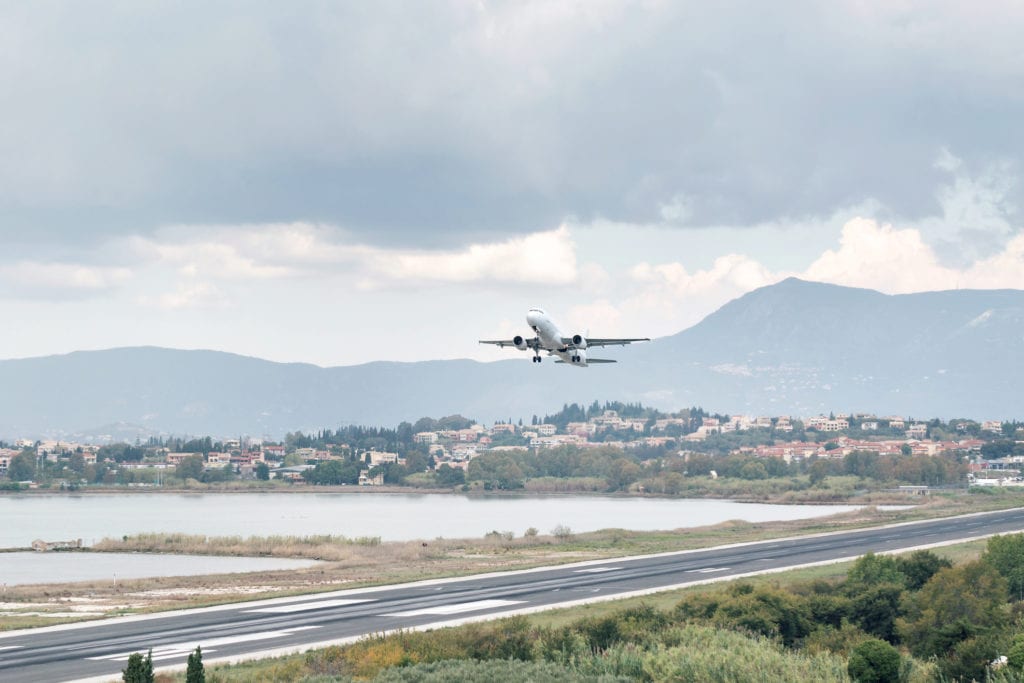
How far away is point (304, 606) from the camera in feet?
223

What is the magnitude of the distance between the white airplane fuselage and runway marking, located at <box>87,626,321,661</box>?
882 inches

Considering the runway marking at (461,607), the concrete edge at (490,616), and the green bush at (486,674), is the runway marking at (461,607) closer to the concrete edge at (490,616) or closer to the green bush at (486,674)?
the concrete edge at (490,616)

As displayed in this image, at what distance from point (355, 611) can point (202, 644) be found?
38.9ft

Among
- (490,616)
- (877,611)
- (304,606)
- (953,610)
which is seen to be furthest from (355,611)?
(953,610)

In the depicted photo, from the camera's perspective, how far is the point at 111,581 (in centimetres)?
8544

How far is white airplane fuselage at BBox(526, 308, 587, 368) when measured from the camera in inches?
2793

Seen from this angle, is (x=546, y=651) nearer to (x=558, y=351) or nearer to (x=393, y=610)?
(x=393, y=610)

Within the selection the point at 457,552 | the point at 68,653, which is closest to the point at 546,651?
the point at 68,653

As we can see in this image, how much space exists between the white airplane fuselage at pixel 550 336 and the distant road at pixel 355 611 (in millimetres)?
14115

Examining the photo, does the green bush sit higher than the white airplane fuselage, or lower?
lower

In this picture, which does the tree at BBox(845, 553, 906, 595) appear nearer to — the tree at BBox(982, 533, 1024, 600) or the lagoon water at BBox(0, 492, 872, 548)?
the tree at BBox(982, 533, 1024, 600)

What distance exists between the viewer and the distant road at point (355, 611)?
51.3m

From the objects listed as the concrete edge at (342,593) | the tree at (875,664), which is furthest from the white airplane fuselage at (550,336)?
the tree at (875,664)

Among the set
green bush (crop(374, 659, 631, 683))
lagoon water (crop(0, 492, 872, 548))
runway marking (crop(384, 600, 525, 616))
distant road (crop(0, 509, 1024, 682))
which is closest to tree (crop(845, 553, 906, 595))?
distant road (crop(0, 509, 1024, 682))
